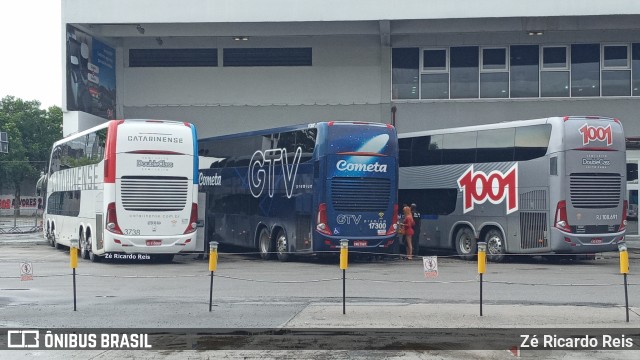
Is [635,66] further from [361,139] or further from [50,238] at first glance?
[50,238]

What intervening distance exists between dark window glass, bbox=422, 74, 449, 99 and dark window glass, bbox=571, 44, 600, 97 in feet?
17.3

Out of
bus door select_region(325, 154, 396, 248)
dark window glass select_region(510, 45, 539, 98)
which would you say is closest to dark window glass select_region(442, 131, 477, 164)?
bus door select_region(325, 154, 396, 248)

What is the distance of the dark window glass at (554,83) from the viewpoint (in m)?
37.7

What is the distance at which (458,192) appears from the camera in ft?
90.6

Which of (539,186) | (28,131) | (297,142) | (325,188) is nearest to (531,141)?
(539,186)

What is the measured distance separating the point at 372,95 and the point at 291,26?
4600mm

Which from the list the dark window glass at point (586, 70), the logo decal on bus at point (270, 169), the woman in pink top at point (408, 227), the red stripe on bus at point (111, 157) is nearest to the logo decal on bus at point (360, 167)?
the logo decal on bus at point (270, 169)

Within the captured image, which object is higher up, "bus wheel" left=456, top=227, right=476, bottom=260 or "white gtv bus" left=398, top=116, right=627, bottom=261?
"white gtv bus" left=398, top=116, right=627, bottom=261

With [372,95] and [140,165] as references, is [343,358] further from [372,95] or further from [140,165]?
[372,95]

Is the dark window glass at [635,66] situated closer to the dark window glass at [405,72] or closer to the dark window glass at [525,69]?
the dark window glass at [525,69]

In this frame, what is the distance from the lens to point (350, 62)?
38.9 meters

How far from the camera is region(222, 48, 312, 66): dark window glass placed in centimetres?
3922

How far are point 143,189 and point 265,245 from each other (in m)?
4.61

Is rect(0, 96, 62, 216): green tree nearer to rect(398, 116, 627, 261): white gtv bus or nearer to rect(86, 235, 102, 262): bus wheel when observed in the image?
rect(86, 235, 102, 262): bus wheel
